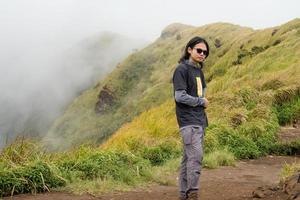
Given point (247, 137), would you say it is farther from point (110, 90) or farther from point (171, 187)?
point (110, 90)

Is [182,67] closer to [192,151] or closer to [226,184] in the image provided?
[192,151]

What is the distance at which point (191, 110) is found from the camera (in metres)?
6.73

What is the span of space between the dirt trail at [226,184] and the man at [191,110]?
1.02m

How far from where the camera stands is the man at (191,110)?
6668 mm

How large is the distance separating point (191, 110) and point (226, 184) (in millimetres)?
2590

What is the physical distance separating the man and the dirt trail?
1021 mm

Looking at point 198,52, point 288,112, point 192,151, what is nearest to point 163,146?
point 192,151

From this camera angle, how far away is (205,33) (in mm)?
78562

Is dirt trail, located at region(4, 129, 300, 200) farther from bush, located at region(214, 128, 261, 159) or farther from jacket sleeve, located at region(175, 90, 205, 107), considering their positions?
jacket sleeve, located at region(175, 90, 205, 107)

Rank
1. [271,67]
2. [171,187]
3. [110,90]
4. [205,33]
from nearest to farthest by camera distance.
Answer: [171,187] < [271,67] < [205,33] < [110,90]

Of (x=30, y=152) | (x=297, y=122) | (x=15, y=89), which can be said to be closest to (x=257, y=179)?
(x=30, y=152)

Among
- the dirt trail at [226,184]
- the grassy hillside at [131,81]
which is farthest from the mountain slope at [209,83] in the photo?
the dirt trail at [226,184]

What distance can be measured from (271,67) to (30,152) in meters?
16.3

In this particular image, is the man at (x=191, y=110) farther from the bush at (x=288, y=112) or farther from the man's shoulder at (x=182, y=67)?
the bush at (x=288, y=112)
